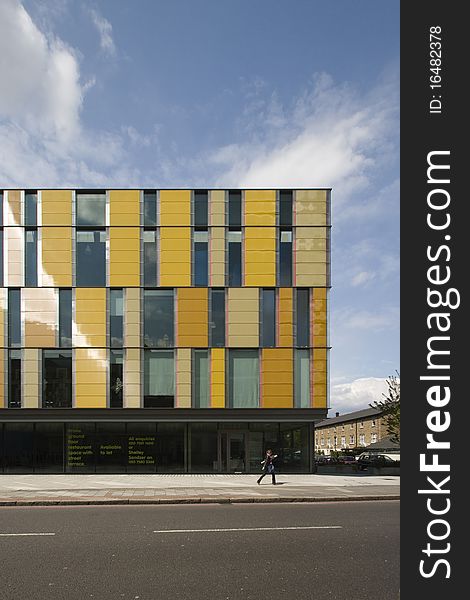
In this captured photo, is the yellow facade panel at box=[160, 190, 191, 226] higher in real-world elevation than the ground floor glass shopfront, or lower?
higher

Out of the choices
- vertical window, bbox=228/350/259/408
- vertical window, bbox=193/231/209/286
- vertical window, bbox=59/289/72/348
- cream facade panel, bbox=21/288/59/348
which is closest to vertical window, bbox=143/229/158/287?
vertical window, bbox=193/231/209/286

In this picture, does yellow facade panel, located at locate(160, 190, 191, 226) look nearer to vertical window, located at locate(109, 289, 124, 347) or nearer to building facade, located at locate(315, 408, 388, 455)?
vertical window, located at locate(109, 289, 124, 347)

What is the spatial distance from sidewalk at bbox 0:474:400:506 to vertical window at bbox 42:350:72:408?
4107mm

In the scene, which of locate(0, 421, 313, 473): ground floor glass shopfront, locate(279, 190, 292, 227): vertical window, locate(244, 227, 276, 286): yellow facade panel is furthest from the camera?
locate(279, 190, 292, 227): vertical window

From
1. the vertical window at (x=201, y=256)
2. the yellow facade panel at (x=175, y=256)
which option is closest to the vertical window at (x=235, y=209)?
the vertical window at (x=201, y=256)

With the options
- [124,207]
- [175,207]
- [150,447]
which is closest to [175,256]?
[175,207]

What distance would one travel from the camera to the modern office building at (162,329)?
95.7 ft

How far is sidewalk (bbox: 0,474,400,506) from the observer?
1720 centimetres

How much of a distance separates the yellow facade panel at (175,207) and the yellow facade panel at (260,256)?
3.76 metres

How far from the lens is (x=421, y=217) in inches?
229

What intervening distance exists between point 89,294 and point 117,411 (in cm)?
693

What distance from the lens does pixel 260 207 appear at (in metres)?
30.9

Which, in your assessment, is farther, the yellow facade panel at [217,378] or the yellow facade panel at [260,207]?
the yellow facade panel at [260,207]

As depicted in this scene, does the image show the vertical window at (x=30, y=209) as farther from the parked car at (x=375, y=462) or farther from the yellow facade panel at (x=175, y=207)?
the parked car at (x=375, y=462)
